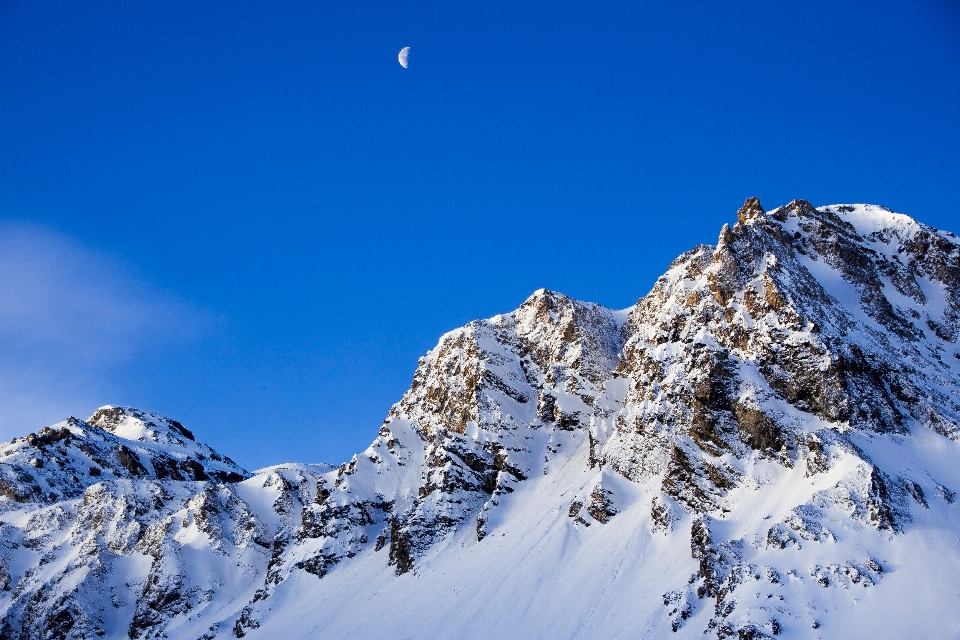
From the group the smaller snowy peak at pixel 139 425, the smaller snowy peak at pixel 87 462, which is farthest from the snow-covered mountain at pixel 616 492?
the smaller snowy peak at pixel 139 425

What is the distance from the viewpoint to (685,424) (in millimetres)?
82688

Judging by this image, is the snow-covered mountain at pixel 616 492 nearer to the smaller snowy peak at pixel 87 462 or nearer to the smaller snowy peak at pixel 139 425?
the smaller snowy peak at pixel 87 462

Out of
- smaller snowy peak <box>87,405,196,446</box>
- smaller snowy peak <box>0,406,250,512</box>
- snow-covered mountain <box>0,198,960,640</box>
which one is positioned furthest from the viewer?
smaller snowy peak <box>87,405,196,446</box>

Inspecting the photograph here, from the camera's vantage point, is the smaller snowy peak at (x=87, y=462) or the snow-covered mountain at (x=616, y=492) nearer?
the snow-covered mountain at (x=616, y=492)

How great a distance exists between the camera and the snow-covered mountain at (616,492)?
6238 centimetres

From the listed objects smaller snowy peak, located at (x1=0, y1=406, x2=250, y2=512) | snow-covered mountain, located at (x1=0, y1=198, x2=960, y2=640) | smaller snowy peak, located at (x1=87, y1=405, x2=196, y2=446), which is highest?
smaller snowy peak, located at (x1=87, y1=405, x2=196, y2=446)

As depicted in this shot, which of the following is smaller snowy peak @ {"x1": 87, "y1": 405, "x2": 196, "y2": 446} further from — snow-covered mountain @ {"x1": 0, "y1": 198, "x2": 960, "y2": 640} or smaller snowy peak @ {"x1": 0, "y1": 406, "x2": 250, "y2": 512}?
snow-covered mountain @ {"x1": 0, "y1": 198, "x2": 960, "y2": 640}

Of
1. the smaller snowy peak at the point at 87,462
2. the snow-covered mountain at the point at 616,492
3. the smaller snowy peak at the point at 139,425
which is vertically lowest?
the snow-covered mountain at the point at 616,492

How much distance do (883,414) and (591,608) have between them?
35183 millimetres

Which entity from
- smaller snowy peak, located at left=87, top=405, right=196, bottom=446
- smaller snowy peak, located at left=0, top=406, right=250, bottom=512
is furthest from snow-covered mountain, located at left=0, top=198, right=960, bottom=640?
smaller snowy peak, located at left=87, top=405, right=196, bottom=446

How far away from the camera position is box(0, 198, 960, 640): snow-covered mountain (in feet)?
205

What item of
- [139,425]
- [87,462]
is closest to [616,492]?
[87,462]

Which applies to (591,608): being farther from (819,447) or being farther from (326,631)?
(326,631)

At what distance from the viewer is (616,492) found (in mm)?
86750
